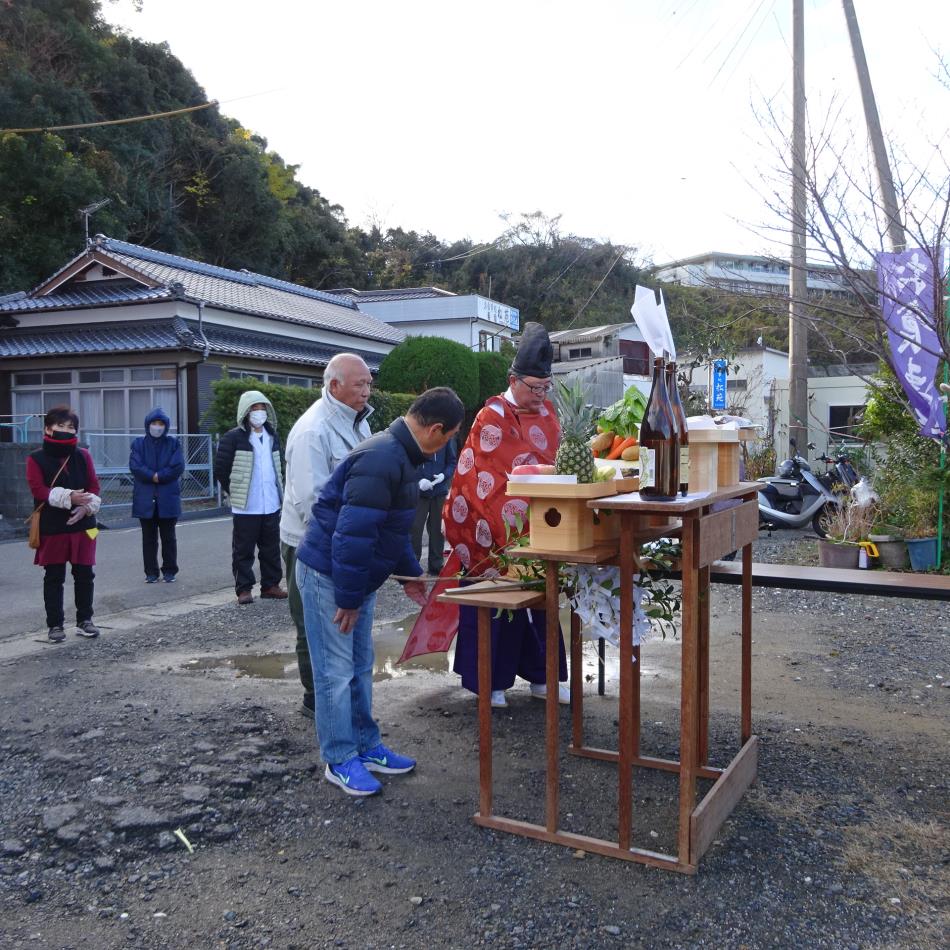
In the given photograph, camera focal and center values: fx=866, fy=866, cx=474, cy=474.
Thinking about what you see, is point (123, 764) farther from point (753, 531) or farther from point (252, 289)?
point (252, 289)

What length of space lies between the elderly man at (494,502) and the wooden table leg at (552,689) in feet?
3.54

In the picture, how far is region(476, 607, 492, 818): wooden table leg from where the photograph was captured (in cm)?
307

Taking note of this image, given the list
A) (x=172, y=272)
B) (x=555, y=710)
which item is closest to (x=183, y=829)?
(x=555, y=710)

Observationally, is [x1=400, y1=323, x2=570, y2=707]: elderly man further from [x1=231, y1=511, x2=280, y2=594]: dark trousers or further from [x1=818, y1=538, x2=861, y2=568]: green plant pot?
[x1=818, y1=538, x2=861, y2=568]: green plant pot

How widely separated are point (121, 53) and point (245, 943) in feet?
107

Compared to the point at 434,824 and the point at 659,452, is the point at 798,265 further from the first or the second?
the point at 434,824

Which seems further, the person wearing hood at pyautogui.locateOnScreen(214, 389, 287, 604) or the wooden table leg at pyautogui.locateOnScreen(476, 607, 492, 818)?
the person wearing hood at pyautogui.locateOnScreen(214, 389, 287, 604)

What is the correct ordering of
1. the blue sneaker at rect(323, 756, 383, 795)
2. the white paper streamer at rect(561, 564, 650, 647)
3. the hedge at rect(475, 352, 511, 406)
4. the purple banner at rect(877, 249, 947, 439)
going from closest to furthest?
the white paper streamer at rect(561, 564, 650, 647) → the blue sneaker at rect(323, 756, 383, 795) → the purple banner at rect(877, 249, 947, 439) → the hedge at rect(475, 352, 511, 406)

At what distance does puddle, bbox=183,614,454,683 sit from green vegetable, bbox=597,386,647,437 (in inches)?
89.4

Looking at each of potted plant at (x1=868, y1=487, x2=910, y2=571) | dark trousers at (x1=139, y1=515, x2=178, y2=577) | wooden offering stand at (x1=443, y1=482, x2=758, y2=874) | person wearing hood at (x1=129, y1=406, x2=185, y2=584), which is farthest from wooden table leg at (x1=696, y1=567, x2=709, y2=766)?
dark trousers at (x1=139, y1=515, x2=178, y2=577)

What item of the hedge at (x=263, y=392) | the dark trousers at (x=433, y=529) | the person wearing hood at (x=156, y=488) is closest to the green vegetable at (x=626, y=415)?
the dark trousers at (x=433, y=529)

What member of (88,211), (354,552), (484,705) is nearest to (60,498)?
(354,552)

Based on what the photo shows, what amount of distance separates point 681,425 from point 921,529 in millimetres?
6769

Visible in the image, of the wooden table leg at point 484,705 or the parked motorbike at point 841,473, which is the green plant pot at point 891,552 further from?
the wooden table leg at point 484,705
